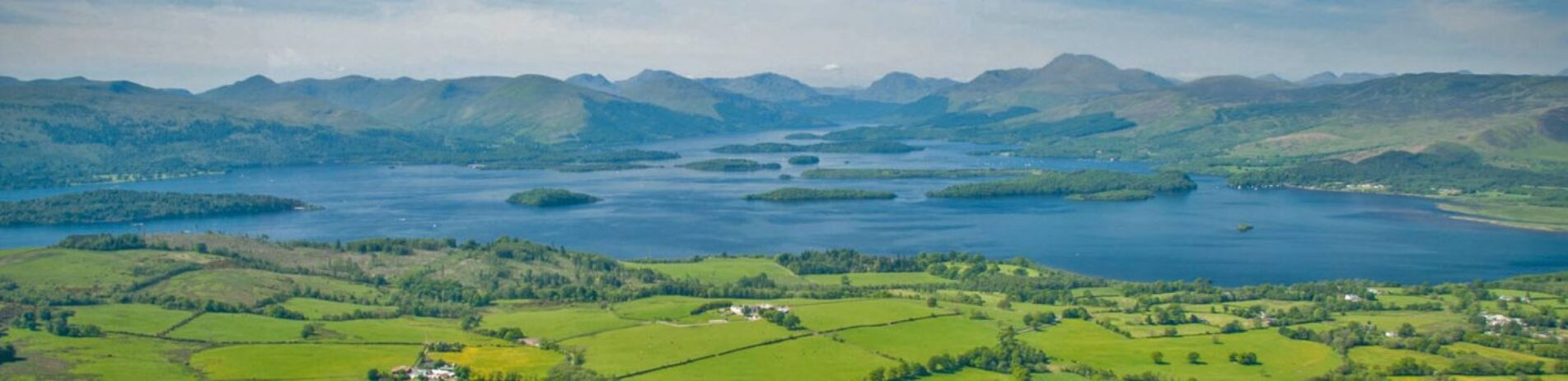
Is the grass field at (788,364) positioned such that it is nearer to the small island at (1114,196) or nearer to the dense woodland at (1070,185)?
the dense woodland at (1070,185)

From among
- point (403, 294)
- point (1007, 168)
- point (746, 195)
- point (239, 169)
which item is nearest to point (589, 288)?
point (403, 294)

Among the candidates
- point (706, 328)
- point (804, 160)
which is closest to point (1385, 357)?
point (706, 328)

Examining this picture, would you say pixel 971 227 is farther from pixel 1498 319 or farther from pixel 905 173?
pixel 905 173


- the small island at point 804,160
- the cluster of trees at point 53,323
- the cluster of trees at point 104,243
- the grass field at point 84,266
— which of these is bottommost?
the cluster of trees at point 53,323

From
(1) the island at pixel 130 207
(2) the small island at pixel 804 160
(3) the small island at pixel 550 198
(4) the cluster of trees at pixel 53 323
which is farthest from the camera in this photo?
(2) the small island at pixel 804 160

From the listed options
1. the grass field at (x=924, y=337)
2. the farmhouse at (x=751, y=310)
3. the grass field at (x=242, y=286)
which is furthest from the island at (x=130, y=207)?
the grass field at (x=924, y=337)

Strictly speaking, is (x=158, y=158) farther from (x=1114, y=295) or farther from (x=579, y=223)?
(x=1114, y=295)

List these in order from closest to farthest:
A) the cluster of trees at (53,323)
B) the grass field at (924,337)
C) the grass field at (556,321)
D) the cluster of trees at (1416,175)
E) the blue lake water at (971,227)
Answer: the cluster of trees at (53,323), the grass field at (924,337), the grass field at (556,321), the blue lake water at (971,227), the cluster of trees at (1416,175)

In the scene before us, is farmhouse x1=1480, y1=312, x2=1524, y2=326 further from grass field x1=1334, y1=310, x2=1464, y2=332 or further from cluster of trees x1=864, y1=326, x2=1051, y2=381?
cluster of trees x1=864, y1=326, x2=1051, y2=381
